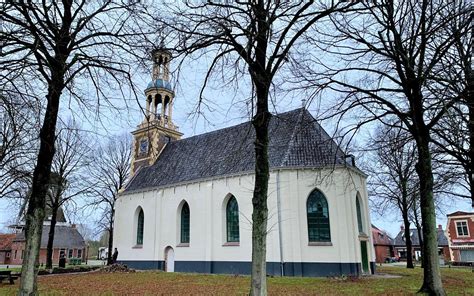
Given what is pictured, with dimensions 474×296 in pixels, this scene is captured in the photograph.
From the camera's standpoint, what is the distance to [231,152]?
76.3ft

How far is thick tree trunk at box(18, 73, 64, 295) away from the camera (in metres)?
7.65

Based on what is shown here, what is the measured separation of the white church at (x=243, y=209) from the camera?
19859mm

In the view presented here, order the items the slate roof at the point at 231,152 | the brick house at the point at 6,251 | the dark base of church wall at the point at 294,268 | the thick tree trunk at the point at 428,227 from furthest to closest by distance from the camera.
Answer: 1. the brick house at the point at 6,251
2. the slate roof at the point at 231,152
3. the dark base of church wall at the point at 294,268
4. the thick tree trunk at the point at 428,227

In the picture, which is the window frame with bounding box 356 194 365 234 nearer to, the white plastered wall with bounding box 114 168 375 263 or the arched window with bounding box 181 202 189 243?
the white plastered wall with bounding box 114 168 375 263

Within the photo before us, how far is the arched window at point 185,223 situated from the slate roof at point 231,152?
7.18ft

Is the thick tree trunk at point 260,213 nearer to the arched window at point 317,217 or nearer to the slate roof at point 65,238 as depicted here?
the arched window at point 317,217

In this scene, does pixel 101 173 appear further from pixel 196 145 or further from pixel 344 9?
pixel 344 9

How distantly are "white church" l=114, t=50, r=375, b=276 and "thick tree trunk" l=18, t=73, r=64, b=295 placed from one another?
6.77 m

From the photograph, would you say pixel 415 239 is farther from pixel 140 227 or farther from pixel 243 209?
pixel 140 227

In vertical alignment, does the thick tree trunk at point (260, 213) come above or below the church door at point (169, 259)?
above

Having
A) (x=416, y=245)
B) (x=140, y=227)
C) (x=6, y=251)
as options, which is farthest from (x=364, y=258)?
(x=6, y=251)

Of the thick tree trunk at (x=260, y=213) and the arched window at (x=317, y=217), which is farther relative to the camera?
the arched window at (x=317, y=217)

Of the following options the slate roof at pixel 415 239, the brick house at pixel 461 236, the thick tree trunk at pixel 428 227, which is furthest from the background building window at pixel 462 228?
the thick tree trunk at pixel 428 227

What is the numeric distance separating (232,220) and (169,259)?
22.2 feet
